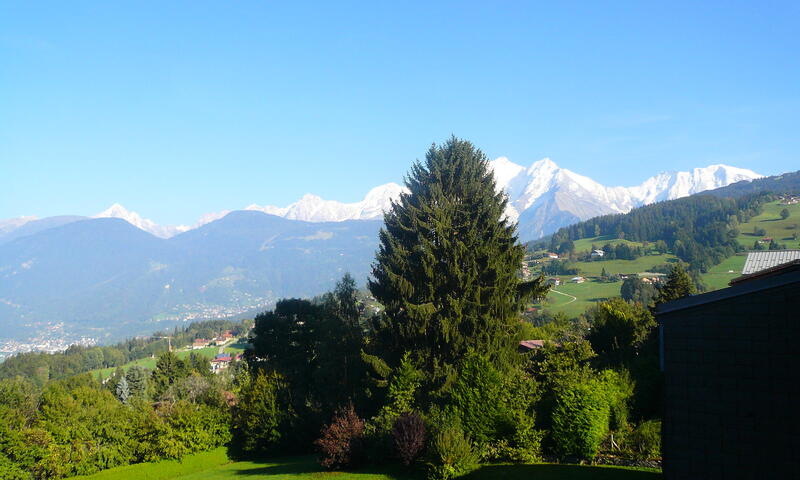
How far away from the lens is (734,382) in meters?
10.2

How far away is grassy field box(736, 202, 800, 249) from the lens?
123069 millimetres

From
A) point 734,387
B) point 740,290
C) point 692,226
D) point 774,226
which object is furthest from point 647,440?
point 692,226

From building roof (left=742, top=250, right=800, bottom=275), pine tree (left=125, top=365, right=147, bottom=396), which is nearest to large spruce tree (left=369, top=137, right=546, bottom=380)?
building roof (left=742, top=250, right=800, bottom=275)

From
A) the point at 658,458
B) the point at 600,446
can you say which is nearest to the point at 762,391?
the point at 658,458

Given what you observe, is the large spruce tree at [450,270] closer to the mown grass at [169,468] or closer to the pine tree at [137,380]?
the mown grass at [169,468]

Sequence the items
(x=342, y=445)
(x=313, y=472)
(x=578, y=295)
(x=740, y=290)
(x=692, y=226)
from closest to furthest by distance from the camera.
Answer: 1. (x=740, y=290)
2. (x=342, y=445)
3. (x=313, y=472)
4. (x=578, y=295)
5. (x=692, y=226)

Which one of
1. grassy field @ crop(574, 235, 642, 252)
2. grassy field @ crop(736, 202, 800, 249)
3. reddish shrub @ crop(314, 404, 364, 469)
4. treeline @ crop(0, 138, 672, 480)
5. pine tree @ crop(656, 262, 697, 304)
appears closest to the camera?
treeline @ crop(0, 138, 672, 480)

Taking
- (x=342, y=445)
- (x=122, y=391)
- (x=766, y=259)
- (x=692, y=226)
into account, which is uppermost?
(x=692, y=226)

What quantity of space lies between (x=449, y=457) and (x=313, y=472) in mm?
7188

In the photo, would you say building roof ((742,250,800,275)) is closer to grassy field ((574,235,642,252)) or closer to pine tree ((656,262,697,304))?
pine tree ((656,262,697,304))

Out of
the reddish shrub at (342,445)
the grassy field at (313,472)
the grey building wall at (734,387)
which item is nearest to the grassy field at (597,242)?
the grassy field at (313,472)

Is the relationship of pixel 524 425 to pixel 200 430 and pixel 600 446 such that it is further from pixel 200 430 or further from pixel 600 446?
pixel 200 430

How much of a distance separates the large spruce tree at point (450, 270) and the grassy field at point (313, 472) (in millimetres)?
6458

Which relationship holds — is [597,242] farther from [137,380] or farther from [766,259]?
[766,259]
